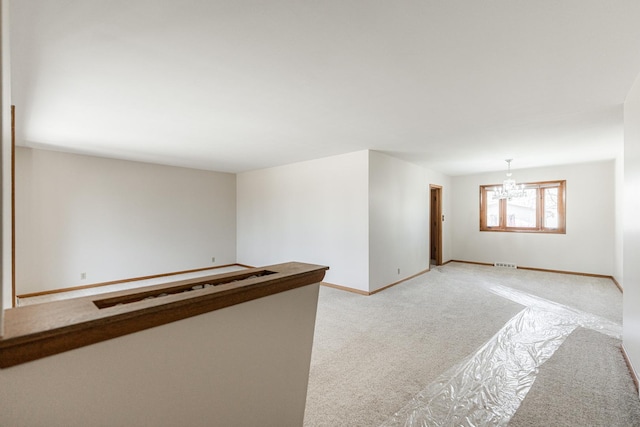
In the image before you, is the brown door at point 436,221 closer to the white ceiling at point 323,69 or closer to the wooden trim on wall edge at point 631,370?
the white ceiling at point 323,69

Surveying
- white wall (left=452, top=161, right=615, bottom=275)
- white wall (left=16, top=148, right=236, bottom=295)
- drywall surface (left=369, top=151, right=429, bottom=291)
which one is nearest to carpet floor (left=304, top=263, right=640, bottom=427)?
drywall surface (left=369, top=151, right=429, bottom=291)

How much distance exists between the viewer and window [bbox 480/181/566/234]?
6.23m

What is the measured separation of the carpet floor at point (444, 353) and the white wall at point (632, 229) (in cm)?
32

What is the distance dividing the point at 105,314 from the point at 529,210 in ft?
26.2

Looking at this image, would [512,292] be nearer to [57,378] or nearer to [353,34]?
[353,34]

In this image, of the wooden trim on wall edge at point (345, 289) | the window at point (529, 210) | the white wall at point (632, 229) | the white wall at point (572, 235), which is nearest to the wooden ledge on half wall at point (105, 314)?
the white wall at point (632, 229)

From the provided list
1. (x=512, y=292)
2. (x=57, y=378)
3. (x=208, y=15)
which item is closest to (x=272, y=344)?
(x=57, y=378)

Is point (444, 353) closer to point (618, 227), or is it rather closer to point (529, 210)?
point (618, 227)

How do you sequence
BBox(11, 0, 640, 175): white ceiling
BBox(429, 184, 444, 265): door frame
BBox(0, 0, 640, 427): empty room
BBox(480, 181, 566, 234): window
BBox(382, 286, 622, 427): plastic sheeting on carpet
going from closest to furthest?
BBox(0, 0, 640, 427): empty room < BBox(11, 0, 640, 175): white ceiling < BBox(382, 286, 622, 427): plastic sheeting on carpet < BBox(480, 181, 566, 234): window < BBox(429, 184, 444, 265): door frame

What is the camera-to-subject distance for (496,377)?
2279 millimetres

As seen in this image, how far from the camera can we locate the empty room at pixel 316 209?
37.9 inches

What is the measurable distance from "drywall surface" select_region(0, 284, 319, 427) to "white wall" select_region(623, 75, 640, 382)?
2.57m

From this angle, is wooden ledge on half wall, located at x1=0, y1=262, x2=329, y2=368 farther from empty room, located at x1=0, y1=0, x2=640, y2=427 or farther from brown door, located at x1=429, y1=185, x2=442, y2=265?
brown door, located at x1=429, y1=185, x2=442, y2=265

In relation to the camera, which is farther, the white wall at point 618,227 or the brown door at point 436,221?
the brown door at point 436,221
